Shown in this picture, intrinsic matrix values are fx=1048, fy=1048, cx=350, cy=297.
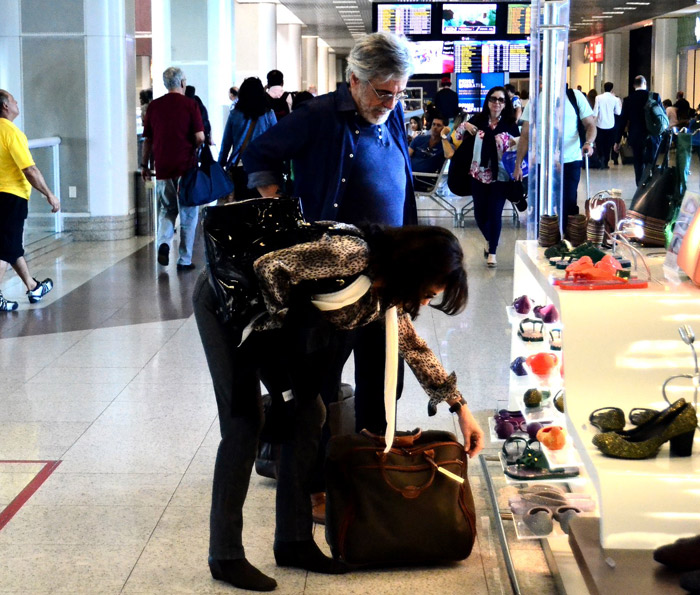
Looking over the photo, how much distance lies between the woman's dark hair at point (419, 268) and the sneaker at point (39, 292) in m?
5.18

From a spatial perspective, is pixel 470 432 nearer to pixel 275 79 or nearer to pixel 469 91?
pixel 275 79

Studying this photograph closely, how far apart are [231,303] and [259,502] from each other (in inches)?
47.0

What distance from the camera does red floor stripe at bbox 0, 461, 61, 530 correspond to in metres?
3.49

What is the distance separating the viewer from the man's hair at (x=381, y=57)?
3.28 meters

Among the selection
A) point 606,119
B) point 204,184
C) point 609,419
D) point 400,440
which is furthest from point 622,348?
point 606,119

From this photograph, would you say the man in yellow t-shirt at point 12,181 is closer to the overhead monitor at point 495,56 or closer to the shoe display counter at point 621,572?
the shoe display counter at point 621,572

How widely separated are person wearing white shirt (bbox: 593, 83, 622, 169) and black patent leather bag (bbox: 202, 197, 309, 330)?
762 inches

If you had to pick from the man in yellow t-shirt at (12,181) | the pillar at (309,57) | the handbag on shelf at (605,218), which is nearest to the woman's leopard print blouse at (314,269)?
the handbag on shelf at (605,218)

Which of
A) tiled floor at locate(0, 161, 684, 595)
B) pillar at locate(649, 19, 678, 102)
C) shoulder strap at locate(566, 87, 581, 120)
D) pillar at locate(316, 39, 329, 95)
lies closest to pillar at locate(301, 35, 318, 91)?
pillar at locate(316, 39, 329, 95)

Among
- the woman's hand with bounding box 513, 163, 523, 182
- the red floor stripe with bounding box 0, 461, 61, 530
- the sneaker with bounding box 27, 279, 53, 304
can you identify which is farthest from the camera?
the woman's hand with bounding box 513, 163, 523, 182

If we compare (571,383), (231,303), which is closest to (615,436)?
(571,383)

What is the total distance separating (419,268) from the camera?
2.56 metres

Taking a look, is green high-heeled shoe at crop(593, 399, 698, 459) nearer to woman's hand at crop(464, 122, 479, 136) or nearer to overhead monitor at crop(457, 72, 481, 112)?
woman's hand at crop(464, 122, 479, 136)

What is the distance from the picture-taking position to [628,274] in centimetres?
281
